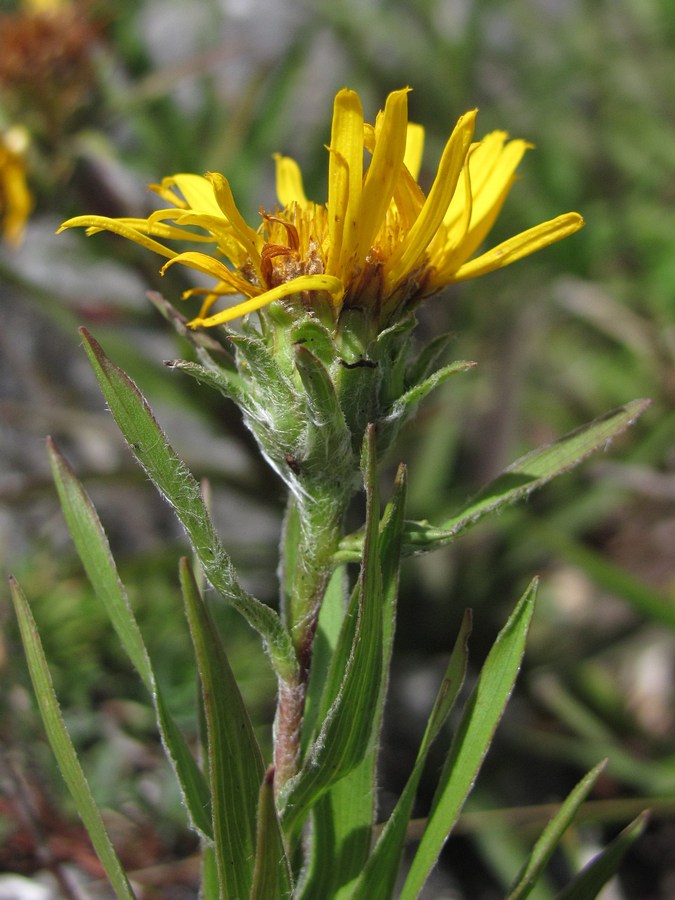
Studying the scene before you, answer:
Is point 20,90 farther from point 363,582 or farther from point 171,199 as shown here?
point 363,582

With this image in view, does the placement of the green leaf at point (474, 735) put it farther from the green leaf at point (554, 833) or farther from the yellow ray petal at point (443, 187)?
the yellow ray petal at point (443, 187)

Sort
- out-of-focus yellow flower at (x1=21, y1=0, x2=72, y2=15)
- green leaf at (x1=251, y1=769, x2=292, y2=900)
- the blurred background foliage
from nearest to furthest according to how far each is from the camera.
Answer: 1. green leaf at (x1=251, y1=769, x2=292, y2=900)
2. the blurred background foliage
3. out-of-focus yellow flower at (x1=21, y1=0, x2=72, y2=15)

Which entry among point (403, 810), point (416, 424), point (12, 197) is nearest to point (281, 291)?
point (403, 810)

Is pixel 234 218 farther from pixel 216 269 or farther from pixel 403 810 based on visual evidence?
pixel 403 810

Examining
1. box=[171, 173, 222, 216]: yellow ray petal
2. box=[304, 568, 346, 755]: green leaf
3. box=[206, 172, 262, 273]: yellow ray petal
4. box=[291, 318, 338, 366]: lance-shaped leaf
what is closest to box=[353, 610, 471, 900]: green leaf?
box=[304, 568, 346, 755]: green leaf

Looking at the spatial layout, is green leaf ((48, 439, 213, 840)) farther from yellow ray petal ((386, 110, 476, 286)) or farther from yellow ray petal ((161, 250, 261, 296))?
yellow ray petal ((386, 110, 476, 286))

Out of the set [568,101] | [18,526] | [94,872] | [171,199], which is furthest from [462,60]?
[94,872]
